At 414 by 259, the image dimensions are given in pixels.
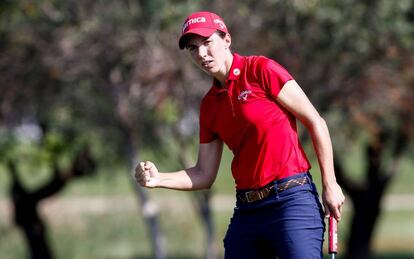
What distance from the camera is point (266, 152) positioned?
538cm

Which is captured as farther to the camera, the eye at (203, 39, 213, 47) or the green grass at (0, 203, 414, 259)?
the green grass at (0, 203, 414, 259)

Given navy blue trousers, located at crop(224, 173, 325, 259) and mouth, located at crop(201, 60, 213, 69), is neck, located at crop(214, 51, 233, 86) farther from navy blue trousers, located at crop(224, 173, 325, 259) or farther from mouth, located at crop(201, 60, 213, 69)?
navy blue trousers, located at crop(224, 173, 325, 259)

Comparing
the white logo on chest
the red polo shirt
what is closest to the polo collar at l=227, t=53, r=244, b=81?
the red polo shirt

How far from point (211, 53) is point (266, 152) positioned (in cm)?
57

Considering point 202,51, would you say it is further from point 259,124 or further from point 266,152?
point 266,152

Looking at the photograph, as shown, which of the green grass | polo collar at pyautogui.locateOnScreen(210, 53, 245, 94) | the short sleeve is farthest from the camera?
the green grass

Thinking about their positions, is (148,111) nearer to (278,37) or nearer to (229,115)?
(278,37)

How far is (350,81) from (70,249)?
354 inches

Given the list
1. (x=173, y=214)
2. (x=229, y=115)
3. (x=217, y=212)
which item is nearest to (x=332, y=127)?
(x=173, y=214)

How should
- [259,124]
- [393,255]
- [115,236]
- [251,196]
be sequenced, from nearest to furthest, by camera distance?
[259,124] → [251,196] → [115,236] → [393,255]

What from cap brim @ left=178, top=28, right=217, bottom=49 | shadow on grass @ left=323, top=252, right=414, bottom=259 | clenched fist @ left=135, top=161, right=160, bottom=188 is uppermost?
cap brim @ left=178, top=28, right=217, bottom=49

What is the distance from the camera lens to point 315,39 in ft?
46.9

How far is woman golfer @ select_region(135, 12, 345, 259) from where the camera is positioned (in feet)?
17.6

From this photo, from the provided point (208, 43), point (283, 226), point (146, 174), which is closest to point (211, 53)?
point (208, 43)
